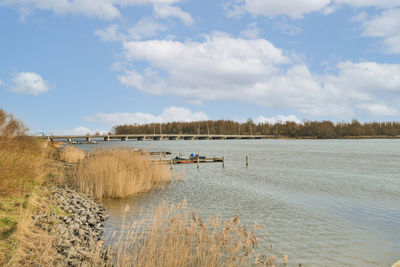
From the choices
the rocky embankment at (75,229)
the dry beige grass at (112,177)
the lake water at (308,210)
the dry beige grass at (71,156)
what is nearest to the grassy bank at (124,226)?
the dry beige grass at (112,177)

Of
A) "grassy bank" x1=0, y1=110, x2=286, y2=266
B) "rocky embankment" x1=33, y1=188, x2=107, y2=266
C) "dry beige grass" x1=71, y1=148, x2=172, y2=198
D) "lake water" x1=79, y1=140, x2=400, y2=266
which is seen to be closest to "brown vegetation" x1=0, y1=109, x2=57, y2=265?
"grassy bank" x1=0, y1=110, x2=286, y2=266

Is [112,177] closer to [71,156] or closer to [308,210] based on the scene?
[308,210]

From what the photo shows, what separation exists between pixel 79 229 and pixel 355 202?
52.1ft

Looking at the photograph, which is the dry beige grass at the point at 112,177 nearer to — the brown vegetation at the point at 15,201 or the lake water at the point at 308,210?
the lake water at the point at 308,210

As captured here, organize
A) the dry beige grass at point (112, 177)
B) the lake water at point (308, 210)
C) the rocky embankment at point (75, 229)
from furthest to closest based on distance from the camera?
1. the dry beige grass at point (112, 177)
2. the lake water at point (308, 210)
3. the rocky embankment at point (75, 229)

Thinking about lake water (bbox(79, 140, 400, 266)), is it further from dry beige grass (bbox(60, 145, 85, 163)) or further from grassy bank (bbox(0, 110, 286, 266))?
dry beige grass (bbox(60, 145, 85, 163))

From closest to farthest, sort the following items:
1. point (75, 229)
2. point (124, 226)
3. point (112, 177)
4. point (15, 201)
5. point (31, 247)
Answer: point (31, 247) < point (75, 229) < point (15, 201) < point (124, 226) < point (112, 177)

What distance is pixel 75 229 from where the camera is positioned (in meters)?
9.39

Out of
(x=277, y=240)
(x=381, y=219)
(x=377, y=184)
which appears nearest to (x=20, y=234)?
(x=277, y=240)

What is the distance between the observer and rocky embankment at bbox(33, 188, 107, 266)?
271 inches

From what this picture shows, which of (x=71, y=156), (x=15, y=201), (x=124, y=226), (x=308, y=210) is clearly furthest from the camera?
(x=71, y=156)

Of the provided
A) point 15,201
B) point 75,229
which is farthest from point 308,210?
point 15,201

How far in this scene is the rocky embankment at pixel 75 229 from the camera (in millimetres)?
6879

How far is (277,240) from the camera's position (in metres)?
10.7
